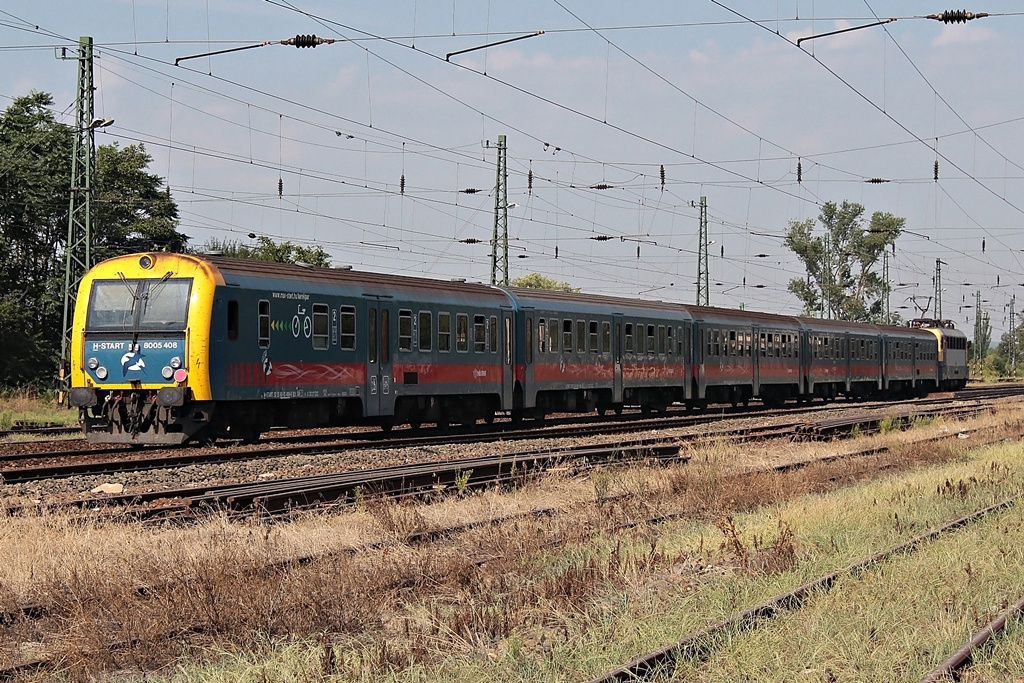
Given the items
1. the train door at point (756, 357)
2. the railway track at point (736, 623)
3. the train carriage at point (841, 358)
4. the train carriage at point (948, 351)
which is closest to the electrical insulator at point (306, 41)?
the railway track at point (736, 623)

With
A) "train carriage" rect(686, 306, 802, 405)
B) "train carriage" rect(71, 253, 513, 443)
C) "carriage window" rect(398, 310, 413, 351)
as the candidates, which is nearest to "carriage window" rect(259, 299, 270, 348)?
"train carriage" rect(71, 253, 513, 443)

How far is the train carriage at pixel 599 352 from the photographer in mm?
27094

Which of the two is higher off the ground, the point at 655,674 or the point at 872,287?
the point at 872,287

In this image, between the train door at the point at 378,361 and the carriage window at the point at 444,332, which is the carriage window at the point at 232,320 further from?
the carriage window at the point at 444,332

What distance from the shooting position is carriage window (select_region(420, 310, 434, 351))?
75.7ft

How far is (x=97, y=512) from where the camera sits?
11133mm

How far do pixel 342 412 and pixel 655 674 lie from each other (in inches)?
628

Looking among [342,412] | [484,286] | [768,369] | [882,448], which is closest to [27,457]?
[342,412]

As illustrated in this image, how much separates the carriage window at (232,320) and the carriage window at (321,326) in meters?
1.92

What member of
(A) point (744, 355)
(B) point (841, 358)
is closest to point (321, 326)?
(A) point (744, 355)

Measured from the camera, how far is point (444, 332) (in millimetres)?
23750

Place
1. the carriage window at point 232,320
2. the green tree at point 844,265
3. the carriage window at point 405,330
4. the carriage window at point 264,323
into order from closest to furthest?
the carriage window at point 232,320 → the carriage window at point 264,323 → the carriage window at point 405,330 → the green tree at point 844,265

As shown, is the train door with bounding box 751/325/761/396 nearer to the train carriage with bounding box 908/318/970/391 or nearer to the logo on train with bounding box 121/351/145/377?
the train carriage with bounding box 908/318/970/391

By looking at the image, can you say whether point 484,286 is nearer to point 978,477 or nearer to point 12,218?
point 978,477
